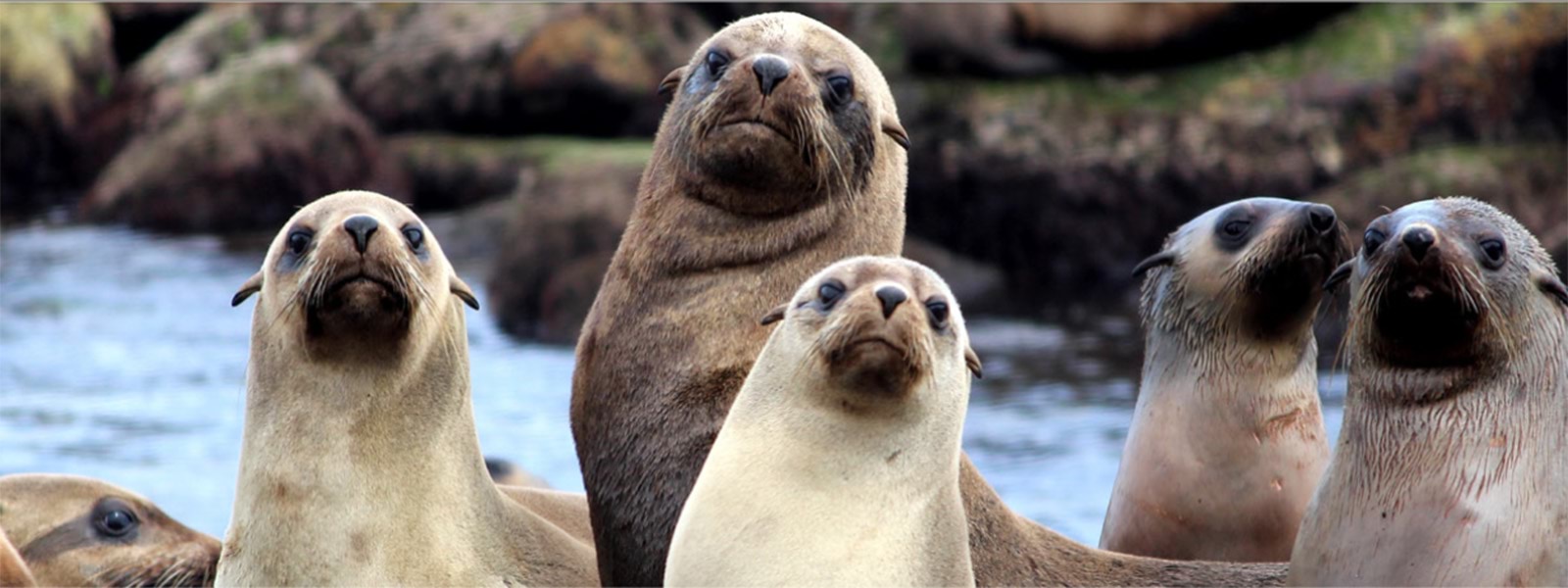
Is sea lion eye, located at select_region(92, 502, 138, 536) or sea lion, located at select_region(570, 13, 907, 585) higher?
sea lion, located at select_region(570, 13, 907, 585)

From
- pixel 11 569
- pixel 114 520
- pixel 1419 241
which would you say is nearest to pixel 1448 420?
pixel 1419 241

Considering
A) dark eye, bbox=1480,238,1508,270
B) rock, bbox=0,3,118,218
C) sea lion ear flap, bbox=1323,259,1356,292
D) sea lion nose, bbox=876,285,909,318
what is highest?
dark eye, bbox=1480,238,1508,270

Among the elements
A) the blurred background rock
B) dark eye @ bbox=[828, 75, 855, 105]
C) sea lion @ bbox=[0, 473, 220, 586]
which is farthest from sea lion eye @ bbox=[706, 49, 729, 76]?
the blurred background rock

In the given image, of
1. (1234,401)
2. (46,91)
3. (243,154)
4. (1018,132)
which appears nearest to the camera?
(1234,401)

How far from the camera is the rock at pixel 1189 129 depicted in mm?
21141

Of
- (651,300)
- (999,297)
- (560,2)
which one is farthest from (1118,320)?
(651,300)

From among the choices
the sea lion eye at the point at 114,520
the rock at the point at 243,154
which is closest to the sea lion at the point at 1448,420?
the sea lion eye at the point at 114,520

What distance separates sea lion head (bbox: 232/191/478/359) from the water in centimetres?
880

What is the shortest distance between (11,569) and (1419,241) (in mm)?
3811

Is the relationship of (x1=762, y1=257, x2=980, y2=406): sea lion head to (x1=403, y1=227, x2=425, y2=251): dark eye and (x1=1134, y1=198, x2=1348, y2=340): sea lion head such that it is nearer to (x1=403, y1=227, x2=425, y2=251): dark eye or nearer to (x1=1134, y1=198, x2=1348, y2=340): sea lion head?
(x1=403, y1=227, x2=425, y2=251): dark eye

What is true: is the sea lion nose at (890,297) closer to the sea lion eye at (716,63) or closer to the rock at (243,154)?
the sea lion eye at (716,63)

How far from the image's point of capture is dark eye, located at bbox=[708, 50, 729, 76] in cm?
715

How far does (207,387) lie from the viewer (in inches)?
868

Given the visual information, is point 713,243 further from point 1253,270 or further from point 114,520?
point 114,520
